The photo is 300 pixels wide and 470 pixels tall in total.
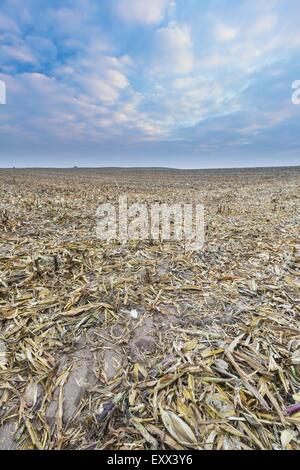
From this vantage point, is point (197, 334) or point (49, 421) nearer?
point (49, 421)

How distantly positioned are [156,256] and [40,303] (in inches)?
86.6

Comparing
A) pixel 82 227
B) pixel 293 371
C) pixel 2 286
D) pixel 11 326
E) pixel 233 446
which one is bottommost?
pixel 233 446

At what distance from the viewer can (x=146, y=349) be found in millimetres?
2535

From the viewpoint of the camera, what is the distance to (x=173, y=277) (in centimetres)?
388

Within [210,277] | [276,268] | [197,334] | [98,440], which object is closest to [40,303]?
[98,440]

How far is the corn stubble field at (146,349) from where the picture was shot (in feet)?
6.15

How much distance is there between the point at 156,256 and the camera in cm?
465

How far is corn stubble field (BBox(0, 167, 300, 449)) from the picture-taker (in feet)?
6.15

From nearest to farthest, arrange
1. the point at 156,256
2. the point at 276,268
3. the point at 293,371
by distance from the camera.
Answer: the point at 293,371
the point at 276,268
the point at 156,256

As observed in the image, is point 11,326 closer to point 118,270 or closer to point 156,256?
point 118,270

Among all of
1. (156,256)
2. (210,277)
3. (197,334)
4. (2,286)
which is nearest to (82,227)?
(156,256)

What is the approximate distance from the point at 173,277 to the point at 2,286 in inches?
96.4

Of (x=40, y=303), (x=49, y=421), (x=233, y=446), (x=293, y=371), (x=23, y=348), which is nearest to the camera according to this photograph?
(x=233, y=446)

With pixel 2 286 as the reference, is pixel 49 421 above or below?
below
